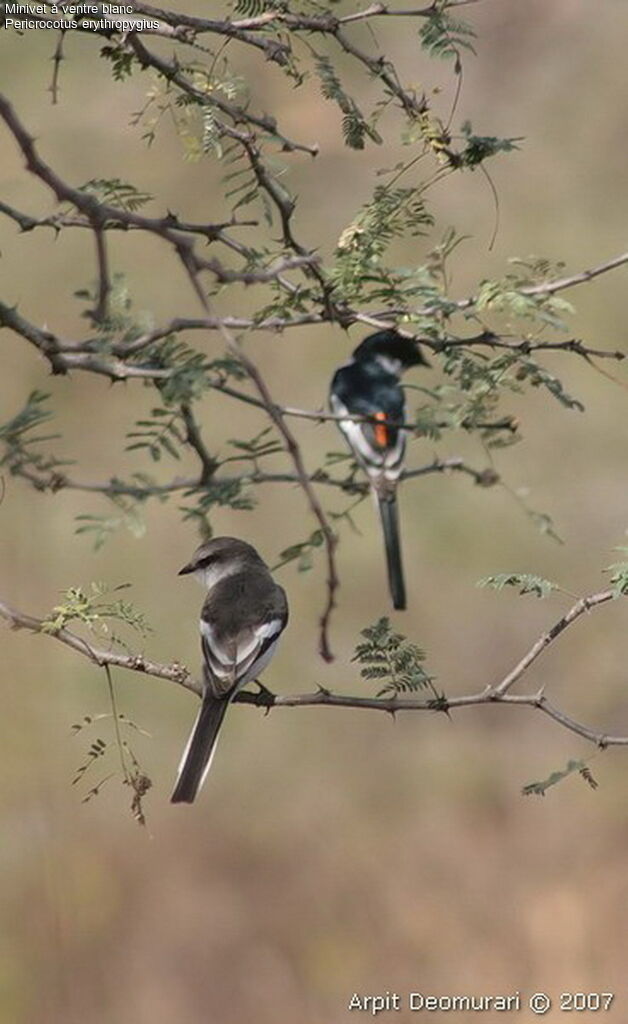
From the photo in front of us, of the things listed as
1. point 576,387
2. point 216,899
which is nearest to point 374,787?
point 216,899

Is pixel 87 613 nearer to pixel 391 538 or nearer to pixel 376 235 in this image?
pixel 376 235

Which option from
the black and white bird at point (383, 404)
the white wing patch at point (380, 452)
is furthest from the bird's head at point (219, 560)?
the black and white bird at point (383, 404)

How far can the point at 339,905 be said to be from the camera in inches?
362

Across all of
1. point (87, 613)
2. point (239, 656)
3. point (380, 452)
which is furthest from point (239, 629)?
point (87, 613)

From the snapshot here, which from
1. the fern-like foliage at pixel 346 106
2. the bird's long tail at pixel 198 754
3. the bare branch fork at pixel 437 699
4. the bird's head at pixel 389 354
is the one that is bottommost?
the bare branch fork at pixel 437 699

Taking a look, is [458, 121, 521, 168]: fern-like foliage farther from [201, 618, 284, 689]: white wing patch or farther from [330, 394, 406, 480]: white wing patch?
[330, 394, 406, 480]: white wing patch

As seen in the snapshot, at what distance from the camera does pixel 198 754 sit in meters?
5.35

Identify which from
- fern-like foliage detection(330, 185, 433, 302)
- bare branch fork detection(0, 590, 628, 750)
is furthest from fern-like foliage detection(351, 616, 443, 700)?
fern-like foliage detection(330, 185, 433, 302)

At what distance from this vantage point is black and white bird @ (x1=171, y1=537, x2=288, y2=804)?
535 cm

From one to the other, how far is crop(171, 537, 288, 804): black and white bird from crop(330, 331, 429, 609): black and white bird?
0.72 metres

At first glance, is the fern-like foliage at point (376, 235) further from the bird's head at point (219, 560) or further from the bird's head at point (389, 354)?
the bird's head at point (389, 354)

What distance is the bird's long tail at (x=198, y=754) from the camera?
17.3 ft

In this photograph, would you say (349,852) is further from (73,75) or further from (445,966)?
(73,75)

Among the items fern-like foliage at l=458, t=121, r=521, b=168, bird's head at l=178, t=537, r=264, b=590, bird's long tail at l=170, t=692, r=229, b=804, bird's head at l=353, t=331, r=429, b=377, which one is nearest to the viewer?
fern-like foliage at l=458, t=121, r=521, b=168
